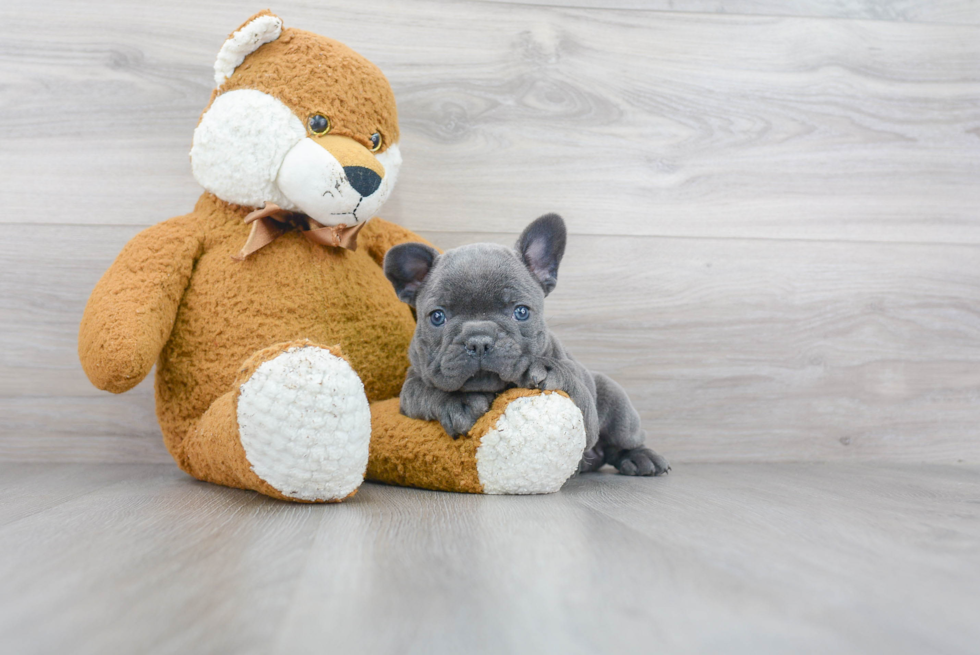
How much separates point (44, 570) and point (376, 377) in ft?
1.71

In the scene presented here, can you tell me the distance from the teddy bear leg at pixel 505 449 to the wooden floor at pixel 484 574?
27 mm

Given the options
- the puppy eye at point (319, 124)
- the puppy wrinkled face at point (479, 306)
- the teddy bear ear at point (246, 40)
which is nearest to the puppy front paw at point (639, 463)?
the puppy wrinkled face at point (479, 306)

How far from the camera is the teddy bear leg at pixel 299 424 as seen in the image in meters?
0.73

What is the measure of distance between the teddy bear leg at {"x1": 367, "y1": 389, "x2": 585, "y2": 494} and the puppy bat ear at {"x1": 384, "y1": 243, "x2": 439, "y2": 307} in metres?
0.18

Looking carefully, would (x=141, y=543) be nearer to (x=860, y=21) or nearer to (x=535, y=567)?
(x=535, y=567)

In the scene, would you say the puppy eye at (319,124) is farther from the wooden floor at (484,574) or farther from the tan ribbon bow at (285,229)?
the wooden floor at (484,574)

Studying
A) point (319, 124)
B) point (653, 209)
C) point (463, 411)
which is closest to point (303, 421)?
point (463, 411)

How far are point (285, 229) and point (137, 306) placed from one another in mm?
221

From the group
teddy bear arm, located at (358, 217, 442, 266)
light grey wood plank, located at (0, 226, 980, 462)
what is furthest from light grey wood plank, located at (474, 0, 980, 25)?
teddy bear arm, located at (358, 217, 442, 266)

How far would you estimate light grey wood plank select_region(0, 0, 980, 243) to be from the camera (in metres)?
1.21

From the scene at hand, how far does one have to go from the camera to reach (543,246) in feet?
3.11

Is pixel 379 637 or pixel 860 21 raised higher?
pixel 860 21

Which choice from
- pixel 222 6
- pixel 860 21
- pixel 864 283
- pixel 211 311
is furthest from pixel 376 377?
pixel 860 21

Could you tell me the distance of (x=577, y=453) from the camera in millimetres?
876
